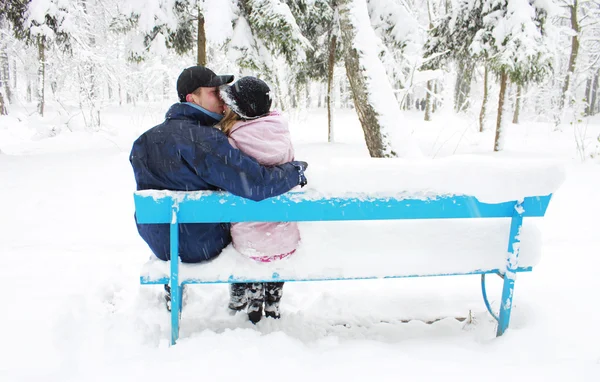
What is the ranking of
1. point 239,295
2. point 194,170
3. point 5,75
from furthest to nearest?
point 5,75
point 239,295
point 194,170

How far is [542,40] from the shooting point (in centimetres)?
1106

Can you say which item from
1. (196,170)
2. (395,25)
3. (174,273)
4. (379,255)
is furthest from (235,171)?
(395,25)

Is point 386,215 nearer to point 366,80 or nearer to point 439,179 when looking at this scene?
point 439,179

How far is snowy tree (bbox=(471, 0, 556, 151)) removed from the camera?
10.5m

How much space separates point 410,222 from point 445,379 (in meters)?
1.01

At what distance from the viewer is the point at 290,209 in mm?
2141

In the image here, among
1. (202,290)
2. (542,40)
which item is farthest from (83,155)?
(542,40)

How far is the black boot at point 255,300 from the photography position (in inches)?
105

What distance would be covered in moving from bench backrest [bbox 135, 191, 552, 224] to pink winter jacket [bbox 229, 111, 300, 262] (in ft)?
0.79

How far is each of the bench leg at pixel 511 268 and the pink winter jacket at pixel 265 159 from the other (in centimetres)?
126

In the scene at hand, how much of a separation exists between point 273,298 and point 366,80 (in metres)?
3.68

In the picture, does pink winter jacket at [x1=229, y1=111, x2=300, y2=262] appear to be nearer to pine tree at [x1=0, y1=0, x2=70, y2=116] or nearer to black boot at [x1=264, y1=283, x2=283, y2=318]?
black boot at [x1=264, y1=283, x2=283, y2=318]

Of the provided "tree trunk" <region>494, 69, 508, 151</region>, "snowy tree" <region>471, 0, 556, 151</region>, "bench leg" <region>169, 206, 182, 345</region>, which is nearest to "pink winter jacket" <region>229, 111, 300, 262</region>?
"bench leg" <region>169, 206, 182, 345</region>

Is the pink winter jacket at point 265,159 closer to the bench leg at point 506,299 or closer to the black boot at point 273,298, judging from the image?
the black boot at point 273,298
